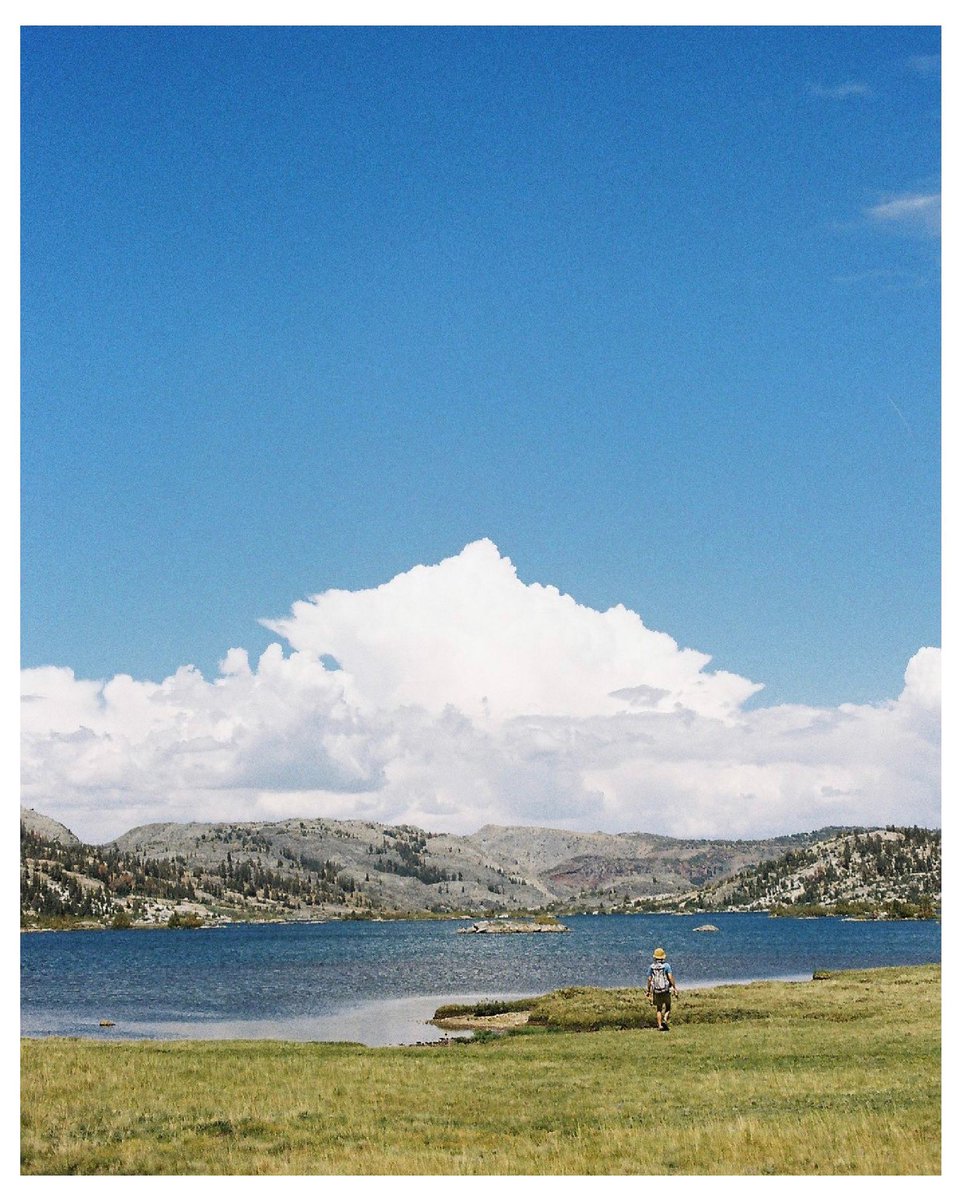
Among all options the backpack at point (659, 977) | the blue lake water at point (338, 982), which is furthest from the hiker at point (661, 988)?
the blue lake water at point (338, 982)

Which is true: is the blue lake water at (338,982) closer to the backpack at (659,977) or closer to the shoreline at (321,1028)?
the shoreline at (321,1028)

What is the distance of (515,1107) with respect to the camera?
3083 centimetres

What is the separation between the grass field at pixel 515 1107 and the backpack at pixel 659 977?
7.43ft

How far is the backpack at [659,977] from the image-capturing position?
52.8m

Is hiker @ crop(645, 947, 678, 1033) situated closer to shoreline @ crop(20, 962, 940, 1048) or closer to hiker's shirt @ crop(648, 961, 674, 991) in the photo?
hiker's shirt @ crop(648, 961, 674, 991)

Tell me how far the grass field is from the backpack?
2.27 metres

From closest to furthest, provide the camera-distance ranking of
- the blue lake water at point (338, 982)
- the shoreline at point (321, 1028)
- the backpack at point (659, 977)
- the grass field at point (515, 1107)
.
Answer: the grass field at point (515, 1107) → the backpack at point (659, 977) → the shoreline at point (321, 1028) → the blue lake water at point (338, 982)

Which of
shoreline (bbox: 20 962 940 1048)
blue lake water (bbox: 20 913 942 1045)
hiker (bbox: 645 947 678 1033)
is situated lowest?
blue lake water (bbox: 20 913 942 1045)

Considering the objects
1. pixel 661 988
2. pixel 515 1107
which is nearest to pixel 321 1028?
pixel 661 988

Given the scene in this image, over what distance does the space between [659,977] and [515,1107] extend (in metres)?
23.8

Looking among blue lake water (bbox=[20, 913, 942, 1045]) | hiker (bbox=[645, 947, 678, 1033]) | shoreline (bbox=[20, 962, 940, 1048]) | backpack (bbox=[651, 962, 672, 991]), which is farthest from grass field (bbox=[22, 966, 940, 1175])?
blue lake water (bbox=[20, 913, 942, 1045])

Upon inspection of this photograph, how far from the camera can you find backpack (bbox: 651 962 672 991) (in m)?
52.8
